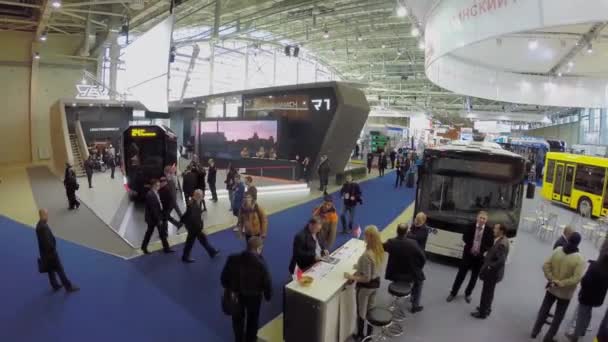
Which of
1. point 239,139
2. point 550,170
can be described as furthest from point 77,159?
point 550,170

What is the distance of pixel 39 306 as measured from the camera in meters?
4.86

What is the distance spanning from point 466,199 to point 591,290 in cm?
290

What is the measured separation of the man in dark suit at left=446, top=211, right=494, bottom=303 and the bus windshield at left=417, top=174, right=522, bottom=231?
136 cm

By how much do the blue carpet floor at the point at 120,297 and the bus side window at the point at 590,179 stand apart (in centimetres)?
1018

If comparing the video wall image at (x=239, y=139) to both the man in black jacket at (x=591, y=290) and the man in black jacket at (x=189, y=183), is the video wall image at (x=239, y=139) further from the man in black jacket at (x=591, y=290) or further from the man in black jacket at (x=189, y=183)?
the man in black jacket at (x=591, y=290)

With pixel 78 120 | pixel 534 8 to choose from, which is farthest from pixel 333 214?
pixel 78 120

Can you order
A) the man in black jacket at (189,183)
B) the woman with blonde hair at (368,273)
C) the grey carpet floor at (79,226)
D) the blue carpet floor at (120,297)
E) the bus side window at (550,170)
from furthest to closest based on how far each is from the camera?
the bus side window at (550,170), the man in black jacket at (189,183), the grey carpet floor at (79,226), the blue carpet floor at (120,297), the woman with blonde hair at (368,273)

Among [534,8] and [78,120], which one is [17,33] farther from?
[534,8]

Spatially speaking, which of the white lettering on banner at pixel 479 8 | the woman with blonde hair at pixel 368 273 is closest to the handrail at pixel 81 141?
the woman with blonde hair at pixel 368 273

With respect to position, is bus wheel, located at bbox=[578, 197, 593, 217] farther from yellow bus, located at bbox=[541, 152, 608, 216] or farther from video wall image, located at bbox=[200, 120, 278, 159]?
video wall image, located at bbox=[200, 120, 278, 159]

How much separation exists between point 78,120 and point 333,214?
19463 mm

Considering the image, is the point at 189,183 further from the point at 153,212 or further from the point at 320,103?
the point at 320,103

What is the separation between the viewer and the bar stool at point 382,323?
369 centimetres

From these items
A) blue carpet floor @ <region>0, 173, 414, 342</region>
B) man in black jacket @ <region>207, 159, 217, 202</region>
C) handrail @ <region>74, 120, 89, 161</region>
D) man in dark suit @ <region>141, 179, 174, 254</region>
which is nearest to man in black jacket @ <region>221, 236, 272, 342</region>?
blue carpet floor @ <region>0, 173, 414, 342</region>
